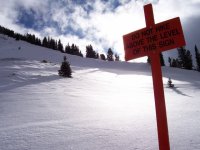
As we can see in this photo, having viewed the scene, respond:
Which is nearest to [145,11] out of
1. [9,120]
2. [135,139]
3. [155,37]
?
[155,37]

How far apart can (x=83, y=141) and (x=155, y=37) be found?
3.59 meters

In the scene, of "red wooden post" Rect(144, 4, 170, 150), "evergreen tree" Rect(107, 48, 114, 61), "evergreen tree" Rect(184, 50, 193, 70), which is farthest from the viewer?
"evergreen tree" Rect(107, 48, 114, 61)

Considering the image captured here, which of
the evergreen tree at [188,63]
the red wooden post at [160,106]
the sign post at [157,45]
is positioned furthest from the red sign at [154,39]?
the evergreen tree at [188,63]

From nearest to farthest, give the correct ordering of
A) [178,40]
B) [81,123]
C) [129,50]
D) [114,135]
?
[178,40], [129,50], [114,135], [81,123]

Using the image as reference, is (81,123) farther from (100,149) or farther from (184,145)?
(184,145)

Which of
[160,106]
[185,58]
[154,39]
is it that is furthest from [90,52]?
[160,106]

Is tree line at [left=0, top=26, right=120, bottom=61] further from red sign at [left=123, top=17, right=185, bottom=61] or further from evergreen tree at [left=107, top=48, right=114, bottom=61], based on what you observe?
red sign at [left=123, top=17, right=185, bottom=61]

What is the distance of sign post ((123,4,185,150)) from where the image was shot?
3230 millimetres

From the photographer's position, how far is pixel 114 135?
6.49 metres

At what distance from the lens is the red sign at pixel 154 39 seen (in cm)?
328

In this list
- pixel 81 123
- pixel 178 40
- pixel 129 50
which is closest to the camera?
pixel 178 40

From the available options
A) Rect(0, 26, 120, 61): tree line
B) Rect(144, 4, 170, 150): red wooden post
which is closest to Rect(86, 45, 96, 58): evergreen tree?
Rect(0, 26, 120, 61): tree line

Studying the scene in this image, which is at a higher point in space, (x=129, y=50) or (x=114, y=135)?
(x=129, y=50)

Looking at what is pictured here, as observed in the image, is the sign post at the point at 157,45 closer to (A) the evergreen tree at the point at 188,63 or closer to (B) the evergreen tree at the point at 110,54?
(A) the evergreen tree at the point at 188,63
